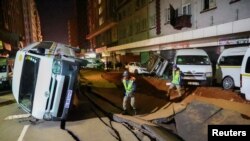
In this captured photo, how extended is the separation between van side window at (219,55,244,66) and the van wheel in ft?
2.79

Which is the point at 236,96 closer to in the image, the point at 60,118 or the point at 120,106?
the point at 120,106

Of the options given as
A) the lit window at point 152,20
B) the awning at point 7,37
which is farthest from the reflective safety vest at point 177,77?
the awning at point 7,37

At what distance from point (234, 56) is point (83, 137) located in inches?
426

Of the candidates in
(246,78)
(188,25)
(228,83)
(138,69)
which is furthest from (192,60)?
(138,69)

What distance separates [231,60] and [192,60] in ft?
9.91

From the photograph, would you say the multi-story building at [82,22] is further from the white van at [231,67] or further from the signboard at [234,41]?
the white van at [231,67]

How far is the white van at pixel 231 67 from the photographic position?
1580cm

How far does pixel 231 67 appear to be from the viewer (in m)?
16.2

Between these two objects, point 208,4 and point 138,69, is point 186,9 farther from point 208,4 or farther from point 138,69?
point 138,69

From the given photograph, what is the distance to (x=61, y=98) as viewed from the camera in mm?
9859

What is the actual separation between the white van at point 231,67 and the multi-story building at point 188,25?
8.68 feet

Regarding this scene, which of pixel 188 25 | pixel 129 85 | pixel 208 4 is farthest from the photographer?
pixel 188 25

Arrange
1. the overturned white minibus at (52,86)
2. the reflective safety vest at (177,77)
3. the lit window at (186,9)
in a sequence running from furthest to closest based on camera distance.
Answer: the lit window at (186,9) < the reflective safety vest at (177,77) < the overturned white minibus at (52,86)

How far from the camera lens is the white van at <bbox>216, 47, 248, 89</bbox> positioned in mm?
15805
